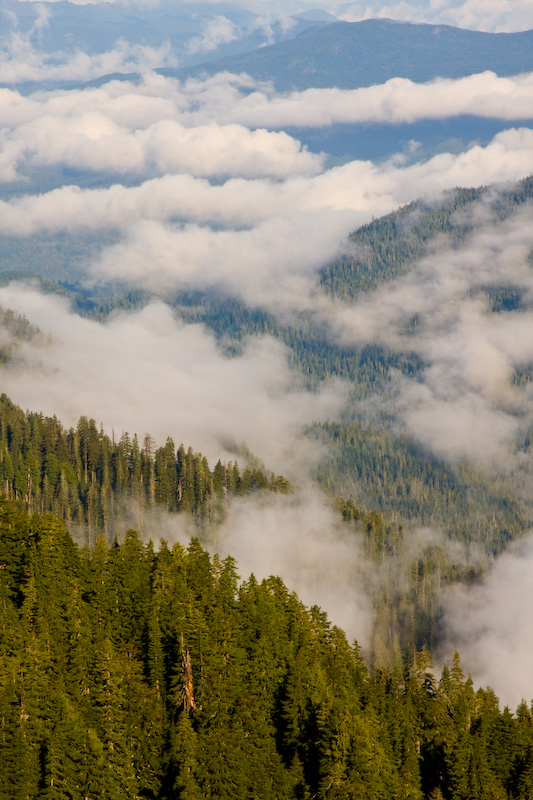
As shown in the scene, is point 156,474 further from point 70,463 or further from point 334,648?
point 334,648

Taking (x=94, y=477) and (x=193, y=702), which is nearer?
(x=193, y=702)

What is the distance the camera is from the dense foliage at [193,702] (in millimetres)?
66812

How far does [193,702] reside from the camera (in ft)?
253

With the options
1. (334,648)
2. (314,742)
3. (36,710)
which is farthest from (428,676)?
(36,710)

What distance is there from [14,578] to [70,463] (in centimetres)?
9069

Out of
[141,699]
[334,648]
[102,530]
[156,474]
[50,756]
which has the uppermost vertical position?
[156,474]

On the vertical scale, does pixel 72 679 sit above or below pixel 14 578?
below

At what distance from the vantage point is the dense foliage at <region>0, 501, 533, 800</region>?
66.8 metres

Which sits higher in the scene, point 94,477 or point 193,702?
point 94,477

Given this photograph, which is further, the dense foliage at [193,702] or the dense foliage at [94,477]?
the dense foliage at [94,477]

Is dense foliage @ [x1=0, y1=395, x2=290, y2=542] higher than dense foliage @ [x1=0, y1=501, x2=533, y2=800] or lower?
higher

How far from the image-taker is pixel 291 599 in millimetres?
98062

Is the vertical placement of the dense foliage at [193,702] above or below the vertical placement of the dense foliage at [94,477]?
below

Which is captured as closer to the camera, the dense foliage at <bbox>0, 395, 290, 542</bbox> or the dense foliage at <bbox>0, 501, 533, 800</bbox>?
the dense foliage at <bbox>0, 501, 533, 800</bbox>
